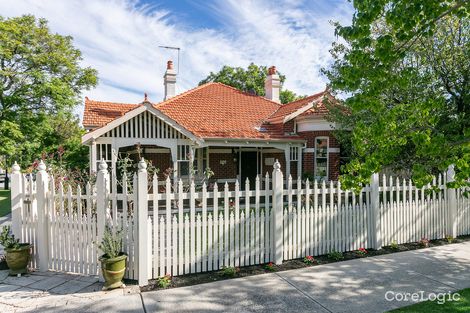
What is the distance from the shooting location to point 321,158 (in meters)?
14.8

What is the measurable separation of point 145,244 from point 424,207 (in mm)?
6411

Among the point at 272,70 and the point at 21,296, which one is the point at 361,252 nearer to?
the point at 21,296

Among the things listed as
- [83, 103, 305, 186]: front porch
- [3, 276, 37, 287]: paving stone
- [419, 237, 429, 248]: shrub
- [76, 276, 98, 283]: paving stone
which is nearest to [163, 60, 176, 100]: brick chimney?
[83, 103, 305, 186]: front porch

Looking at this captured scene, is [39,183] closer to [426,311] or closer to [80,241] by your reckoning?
[80,241]

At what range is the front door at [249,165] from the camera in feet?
53.6

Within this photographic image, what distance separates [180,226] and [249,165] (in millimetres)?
11695

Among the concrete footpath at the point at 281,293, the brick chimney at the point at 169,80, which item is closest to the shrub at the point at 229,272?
the concrete footpath at the point at 281,293

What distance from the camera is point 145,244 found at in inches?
185

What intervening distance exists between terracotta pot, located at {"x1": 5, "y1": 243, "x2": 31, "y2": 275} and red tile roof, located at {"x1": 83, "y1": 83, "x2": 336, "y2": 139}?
8.25 metres

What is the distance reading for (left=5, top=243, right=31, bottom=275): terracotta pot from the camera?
5.05 meters

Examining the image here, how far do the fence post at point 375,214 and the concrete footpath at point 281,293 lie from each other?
911 millimetres

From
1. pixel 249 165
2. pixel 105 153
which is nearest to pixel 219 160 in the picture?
pixel 249 165

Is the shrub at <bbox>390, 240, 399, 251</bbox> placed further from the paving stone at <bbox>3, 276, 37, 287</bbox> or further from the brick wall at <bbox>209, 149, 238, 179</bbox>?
the brick wall at <bbox>209, 149, 238, 179</bbox>

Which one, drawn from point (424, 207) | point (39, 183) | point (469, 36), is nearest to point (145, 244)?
point (39, 183)
